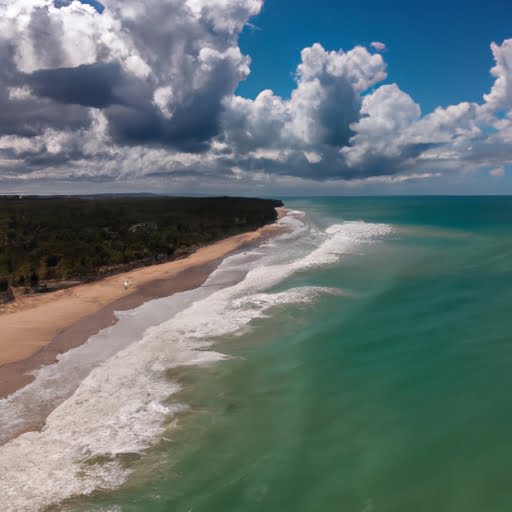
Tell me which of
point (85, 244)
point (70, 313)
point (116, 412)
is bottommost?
point (116, 412)

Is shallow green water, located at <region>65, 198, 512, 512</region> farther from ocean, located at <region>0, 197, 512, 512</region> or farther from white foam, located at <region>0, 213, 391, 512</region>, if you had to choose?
white foam, located at <region>0, 213, 391, 512</region>

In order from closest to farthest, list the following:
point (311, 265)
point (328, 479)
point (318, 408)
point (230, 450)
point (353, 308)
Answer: point (328, 479)
point (230, 450)
point (318, 408)
point (353, 308)
point (311, 265)

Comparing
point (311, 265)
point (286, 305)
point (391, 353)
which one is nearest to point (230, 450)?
point (391, 353)

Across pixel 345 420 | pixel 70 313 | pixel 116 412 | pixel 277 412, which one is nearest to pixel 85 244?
pixel 70 313

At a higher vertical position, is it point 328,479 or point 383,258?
point 383,258

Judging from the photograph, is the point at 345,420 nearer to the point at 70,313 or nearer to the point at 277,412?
the point at 277,412

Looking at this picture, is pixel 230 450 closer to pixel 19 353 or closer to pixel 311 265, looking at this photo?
pixel 19 353

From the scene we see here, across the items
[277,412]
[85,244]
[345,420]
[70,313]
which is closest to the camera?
[345,420]
